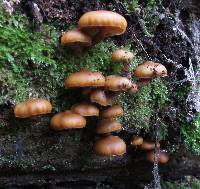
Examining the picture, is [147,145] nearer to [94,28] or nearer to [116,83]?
[116,83]

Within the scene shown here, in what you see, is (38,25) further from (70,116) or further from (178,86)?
A: (178,86)

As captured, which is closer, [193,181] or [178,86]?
[178,86]

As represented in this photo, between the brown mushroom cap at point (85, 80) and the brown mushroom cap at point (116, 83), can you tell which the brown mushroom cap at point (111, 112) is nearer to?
the brown mushroom cap at point (116, 83)

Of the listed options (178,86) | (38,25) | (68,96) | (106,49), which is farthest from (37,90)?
(178,86)

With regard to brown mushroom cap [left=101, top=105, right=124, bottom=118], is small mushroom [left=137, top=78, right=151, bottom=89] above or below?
above

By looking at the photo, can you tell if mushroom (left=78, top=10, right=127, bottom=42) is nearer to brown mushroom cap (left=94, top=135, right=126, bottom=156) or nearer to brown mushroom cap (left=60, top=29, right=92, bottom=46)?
brown mushroom cap (left=60, top=29, right=92, bottom=46)

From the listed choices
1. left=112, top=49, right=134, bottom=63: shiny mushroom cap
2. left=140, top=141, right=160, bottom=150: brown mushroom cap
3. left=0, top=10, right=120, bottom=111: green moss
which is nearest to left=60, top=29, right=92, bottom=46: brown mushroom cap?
left=0, top=10, right=120, bottom=111: green moss
